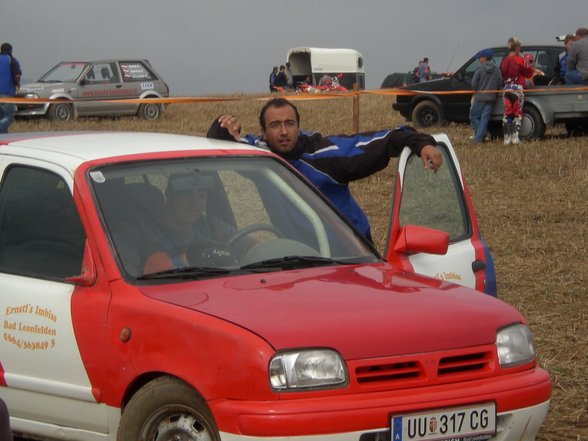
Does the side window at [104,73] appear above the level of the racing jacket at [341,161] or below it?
below

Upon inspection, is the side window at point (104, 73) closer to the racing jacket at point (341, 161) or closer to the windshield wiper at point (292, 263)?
the racing jacket at point (341, 161)

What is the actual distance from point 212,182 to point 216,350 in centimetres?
144

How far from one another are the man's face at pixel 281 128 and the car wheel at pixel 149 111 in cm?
2287

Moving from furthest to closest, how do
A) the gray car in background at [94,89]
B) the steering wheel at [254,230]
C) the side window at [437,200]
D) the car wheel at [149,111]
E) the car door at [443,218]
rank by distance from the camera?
the car wheel at [149,111] → the gray car in background at [94,89] → the side window at [437,200] → the car door at [443,218] → the steering wheel at [254,230]

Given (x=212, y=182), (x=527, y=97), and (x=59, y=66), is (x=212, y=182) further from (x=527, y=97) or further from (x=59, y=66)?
(x=59, y=66)

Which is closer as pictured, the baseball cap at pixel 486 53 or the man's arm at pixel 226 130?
the man's arm at pixel 226 130

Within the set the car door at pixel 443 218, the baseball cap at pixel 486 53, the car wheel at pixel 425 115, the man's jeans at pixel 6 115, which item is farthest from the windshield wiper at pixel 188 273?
the car wheel at pixel 425 115

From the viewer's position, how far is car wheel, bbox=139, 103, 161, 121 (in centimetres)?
2989

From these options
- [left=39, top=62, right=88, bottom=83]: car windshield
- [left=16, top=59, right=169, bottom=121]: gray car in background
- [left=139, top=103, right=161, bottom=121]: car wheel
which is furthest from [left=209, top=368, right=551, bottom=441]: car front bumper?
[left=39, top=62, right=88, bottom=83]: car windshield

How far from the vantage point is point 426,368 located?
455 centimetres

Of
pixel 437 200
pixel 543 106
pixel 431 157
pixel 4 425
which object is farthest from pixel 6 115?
pixel 4 425

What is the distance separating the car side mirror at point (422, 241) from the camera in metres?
5.56

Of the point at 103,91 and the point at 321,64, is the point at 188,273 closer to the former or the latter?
the point at 103,91

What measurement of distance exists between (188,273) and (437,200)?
1908mm
